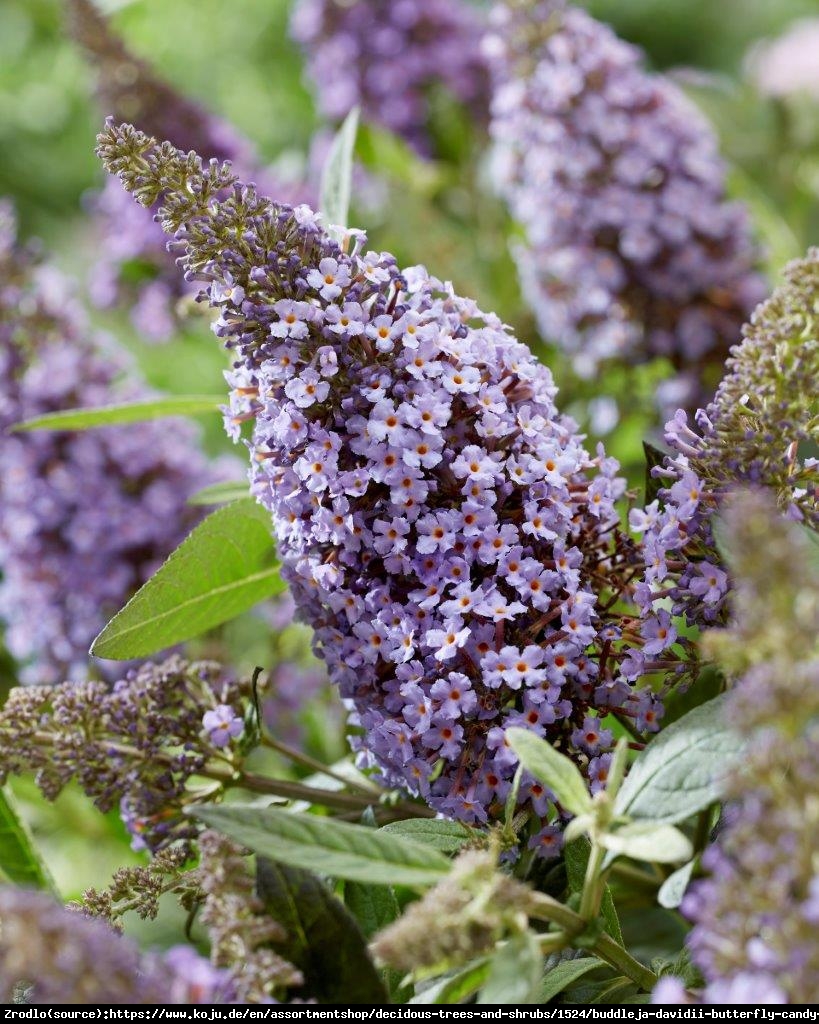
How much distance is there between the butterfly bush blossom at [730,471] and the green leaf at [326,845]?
A: 0.18 metres

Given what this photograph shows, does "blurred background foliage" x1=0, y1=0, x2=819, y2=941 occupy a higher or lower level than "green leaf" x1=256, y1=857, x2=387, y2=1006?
higher

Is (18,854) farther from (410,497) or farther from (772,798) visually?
(772,798)

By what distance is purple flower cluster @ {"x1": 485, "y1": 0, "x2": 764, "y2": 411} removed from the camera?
1.10 meters

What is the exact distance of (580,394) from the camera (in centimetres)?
124

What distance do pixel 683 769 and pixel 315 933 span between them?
7.0 inches

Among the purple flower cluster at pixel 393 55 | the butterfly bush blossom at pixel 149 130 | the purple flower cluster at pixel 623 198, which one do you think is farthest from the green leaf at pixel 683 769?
the purple flower cluster at pixel 393 55

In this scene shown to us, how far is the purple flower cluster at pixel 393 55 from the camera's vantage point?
4.88ft

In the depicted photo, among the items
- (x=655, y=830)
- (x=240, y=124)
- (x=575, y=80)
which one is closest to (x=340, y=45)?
(x=575, y=80)

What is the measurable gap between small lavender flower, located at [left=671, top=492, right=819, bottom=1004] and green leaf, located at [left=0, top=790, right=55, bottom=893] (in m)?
0.47

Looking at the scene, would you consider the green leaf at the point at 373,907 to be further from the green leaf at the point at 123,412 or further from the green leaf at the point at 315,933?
the green leaf at the point at 123,412

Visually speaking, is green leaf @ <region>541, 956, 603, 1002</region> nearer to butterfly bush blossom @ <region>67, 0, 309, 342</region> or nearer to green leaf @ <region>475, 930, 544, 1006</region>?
green leaf @ <region>475, 930, 544, 1006</region>

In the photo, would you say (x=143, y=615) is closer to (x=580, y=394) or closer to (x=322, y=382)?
(x=322, y=382)

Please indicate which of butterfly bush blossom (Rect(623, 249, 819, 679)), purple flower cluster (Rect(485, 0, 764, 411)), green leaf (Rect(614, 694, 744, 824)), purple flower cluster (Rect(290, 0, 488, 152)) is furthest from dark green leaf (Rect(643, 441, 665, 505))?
purple flower cluster (Rect(290, 0, 488, 152))

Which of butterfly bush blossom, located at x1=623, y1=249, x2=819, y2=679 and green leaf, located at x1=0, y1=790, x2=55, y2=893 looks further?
green leaf, located at x1=0, y1=790, x2=55, y2=893
